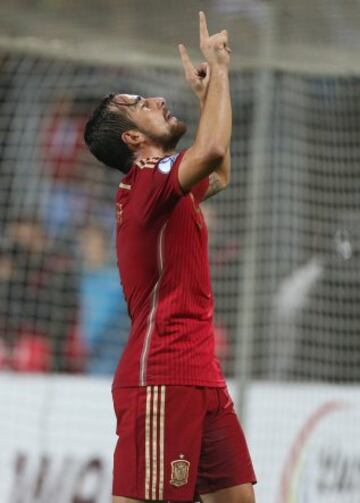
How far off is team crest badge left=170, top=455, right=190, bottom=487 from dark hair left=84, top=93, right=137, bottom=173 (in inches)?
44.9

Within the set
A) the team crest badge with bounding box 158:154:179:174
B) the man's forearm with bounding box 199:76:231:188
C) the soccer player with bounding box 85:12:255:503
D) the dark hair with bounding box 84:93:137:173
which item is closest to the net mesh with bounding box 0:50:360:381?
the man's forearm with bounding box 199:76:231:188

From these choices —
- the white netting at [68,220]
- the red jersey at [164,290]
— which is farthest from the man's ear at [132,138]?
the white netting at [68,220]

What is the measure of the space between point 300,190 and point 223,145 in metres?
3.98

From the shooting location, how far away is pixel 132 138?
4.60 metres

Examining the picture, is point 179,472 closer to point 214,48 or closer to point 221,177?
point 221,177

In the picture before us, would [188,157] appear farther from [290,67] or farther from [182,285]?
[290,67]

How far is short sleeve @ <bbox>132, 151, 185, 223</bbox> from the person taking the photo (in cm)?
416

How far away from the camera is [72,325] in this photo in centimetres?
802

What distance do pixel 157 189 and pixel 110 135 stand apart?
1.77 feet

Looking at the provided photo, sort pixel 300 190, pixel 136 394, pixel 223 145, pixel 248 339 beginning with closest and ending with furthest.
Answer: pixel 223 145 < pixel 136 394 < pixel 248 339 < pixel 300 190

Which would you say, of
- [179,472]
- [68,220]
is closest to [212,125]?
[179,472]

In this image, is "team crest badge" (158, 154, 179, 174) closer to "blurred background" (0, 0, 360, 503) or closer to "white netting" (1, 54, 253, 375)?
"blurred background" (0, 0, 360, 503)

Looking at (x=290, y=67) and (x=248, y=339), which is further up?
(x=290, y=67)

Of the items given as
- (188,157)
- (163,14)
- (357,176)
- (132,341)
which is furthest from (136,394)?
(357,176)
